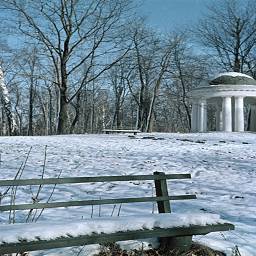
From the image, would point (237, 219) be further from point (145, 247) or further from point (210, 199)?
point (145, 247)

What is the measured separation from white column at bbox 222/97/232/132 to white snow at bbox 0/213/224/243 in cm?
2315

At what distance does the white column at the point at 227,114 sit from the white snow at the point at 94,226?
23154 millimetres

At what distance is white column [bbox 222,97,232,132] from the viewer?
26344mm

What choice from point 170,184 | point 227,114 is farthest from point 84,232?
point 227,114

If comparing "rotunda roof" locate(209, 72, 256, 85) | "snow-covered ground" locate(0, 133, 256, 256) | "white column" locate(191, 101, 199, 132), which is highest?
"rotunda roof" locate(209, 72, 256, 85)

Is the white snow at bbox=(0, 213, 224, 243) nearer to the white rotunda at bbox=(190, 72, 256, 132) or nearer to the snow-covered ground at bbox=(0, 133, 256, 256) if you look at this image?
the snow-covered ground at bbox=(0, 133, 256, 256)

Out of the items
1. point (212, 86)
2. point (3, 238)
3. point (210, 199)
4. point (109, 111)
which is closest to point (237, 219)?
point (210, 199)

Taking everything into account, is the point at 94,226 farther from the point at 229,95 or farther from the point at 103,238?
the point at 229,95

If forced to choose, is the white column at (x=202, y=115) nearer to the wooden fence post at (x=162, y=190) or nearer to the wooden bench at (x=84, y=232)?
the wooden fence post at (x=162, y=190)

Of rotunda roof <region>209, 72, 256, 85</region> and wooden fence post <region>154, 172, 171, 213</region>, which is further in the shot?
rotunda roof <region>209, 72, 256, 85</region>

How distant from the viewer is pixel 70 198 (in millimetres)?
6160

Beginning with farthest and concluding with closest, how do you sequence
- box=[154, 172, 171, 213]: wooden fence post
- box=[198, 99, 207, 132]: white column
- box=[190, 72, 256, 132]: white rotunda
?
1. box=[198, 99, 207, 132]: white column
2. box=[190, 72, 256, 132]: white rotunda
3. box=[154, 172, 171, 213]: wooden fence post

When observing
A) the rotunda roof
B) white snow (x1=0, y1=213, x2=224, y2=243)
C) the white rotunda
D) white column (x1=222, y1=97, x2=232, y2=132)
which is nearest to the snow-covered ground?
white snow (x1=0, y1=213, x2=224, y2=243)

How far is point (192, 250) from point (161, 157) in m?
7.03
